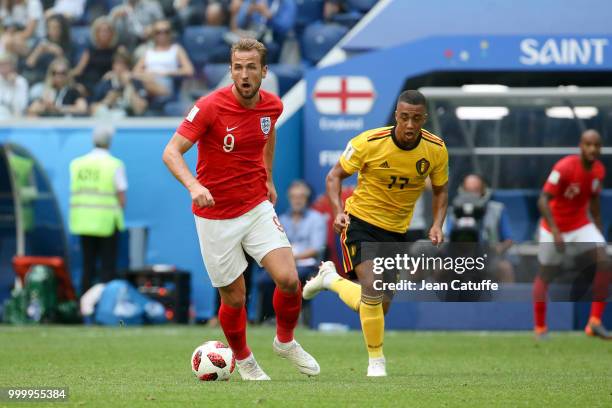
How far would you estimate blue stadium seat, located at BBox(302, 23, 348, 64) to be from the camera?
1878cm

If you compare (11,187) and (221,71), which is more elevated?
(221,71)

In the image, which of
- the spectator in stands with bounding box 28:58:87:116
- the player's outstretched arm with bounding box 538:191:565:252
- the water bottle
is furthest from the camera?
the spectator in stands with bounding box 28:58:87:116

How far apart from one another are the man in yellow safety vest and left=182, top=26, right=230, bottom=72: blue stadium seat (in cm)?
308

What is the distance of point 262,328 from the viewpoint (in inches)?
629

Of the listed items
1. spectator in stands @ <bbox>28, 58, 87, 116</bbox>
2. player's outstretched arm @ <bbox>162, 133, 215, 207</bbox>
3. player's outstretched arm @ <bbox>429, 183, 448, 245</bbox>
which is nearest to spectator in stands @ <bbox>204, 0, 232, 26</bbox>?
spectator in stands @ <bbox>28, 58, 87, 116</bbox>

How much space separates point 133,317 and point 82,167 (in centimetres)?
188

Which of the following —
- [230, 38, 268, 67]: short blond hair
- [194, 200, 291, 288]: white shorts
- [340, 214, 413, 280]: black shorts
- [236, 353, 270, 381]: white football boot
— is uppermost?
[230, 38, 268, 67]: short blond hair

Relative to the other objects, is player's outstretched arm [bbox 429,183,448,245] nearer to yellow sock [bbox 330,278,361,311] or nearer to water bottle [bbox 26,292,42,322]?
yellow sock [bbox 330,278,361,311]

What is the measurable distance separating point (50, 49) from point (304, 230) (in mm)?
6229

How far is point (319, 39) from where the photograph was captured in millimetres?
18906

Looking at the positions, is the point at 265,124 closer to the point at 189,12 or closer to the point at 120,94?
the point at 120,94

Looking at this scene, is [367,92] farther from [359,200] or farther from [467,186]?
[359,200]

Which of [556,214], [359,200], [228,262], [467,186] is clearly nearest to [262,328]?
[467,186]

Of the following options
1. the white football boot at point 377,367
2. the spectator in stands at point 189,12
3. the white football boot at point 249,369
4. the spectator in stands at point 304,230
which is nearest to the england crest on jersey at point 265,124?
the white football boot at point 249,369
